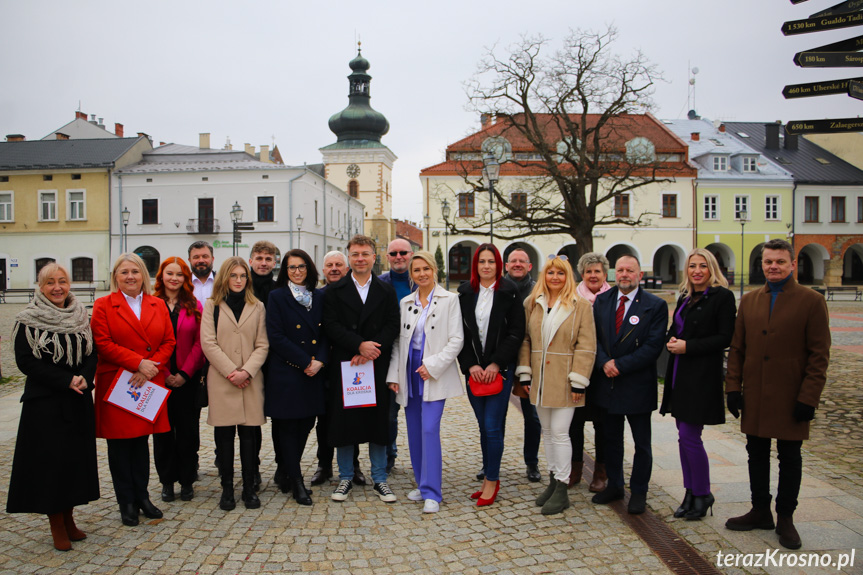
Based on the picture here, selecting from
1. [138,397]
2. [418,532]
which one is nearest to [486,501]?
[418,532]

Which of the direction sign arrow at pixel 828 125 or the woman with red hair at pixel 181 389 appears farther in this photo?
the direction sign arrow at pixel 828 125

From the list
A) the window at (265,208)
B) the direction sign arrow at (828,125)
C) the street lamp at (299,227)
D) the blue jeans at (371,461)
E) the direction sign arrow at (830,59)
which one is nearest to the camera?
the blue jeans at (371,461)

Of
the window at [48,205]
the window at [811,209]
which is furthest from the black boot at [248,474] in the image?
the window at [811,209]

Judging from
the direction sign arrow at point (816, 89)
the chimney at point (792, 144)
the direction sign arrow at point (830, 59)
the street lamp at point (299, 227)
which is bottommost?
the direction sign arrow at point (816, 89)

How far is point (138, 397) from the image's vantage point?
180 inches

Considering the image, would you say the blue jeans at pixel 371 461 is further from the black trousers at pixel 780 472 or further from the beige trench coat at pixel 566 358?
the black trousers at pixel 780 472

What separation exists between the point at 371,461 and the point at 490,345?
4.60 ft

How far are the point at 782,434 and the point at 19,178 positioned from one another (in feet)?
164

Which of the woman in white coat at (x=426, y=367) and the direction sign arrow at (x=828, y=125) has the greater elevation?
the direction sign arrow at (x=828, y=125)

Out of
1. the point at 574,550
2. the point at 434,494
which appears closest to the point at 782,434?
the point at 574,550

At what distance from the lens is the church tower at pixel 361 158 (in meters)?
63.2

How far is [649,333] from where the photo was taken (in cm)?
468

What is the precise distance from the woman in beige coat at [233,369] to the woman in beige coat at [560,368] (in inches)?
84.5

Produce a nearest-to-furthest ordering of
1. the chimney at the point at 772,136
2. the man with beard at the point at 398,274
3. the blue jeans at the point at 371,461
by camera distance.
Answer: the blue jeans at the point at 371,461 < the man with beard at the point at 398,274 < the chimney at the point at 772,136
